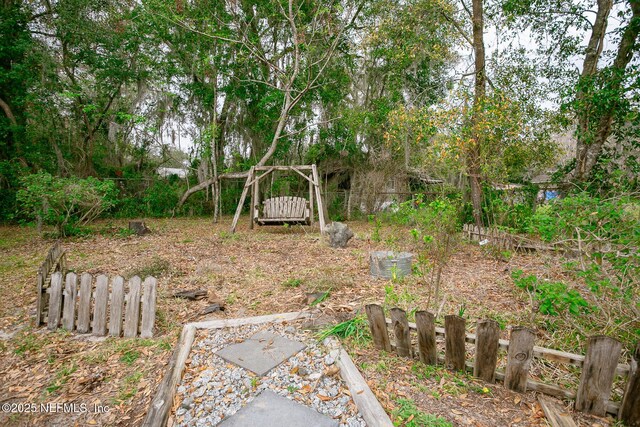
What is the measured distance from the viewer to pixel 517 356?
1.93m

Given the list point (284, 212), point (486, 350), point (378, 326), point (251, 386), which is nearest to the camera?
point (486, 350)

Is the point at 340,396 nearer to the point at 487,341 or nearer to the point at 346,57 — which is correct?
the point at 487,341

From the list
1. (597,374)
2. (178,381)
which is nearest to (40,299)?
(178,381)

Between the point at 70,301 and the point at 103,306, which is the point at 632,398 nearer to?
the point at 103,306

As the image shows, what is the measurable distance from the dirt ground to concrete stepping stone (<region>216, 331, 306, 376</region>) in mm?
501

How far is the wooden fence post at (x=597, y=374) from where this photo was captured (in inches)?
67.4

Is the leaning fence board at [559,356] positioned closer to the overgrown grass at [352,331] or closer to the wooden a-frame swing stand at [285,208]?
the overgrown grass at [352,331]

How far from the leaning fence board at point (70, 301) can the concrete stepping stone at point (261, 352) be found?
167 centimetres

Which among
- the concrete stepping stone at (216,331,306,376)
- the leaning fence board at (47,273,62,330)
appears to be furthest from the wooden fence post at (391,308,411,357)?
the leaning fence board at (47,273,62,330)

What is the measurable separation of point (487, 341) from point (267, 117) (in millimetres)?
10758

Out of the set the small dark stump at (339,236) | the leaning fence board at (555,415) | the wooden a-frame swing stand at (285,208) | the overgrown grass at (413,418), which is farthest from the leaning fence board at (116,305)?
the wooden a-frame swing stand at (285,208)

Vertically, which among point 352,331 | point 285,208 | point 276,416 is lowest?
point 276,416

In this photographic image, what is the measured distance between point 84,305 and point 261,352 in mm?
1869

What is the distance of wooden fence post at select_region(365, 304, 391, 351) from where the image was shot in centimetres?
234
